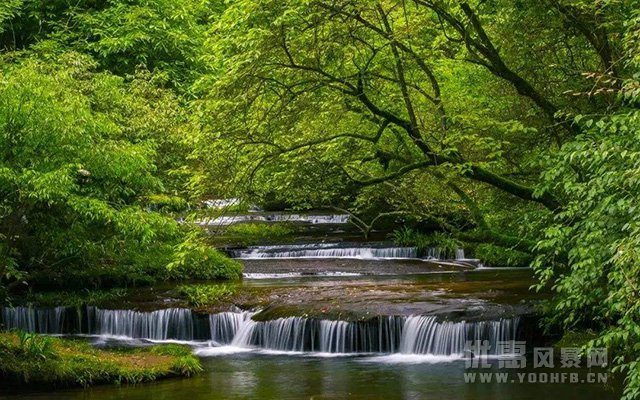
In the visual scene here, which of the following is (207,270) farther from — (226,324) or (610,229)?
(610,229)

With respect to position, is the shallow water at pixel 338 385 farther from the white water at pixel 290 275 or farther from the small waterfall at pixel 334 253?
the small waterfall at pixel 334 253

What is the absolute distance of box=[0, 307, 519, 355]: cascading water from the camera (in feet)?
50.3

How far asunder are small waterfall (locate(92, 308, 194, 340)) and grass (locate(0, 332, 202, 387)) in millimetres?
2713

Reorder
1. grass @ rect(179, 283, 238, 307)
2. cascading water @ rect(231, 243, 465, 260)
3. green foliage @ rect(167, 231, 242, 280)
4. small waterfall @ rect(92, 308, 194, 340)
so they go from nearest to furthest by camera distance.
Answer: small waterfall @ rect(92, 308, 194, 340) < grass @ rect(179, 283, 238, 307) < green foliage @ rect(167, 231, 242, 280) < cascading water @ rect(231, 243, 465, 260)

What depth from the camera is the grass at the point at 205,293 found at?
18078 mm

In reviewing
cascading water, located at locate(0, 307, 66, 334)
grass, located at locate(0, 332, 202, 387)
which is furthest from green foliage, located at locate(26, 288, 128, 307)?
grass, located at locate(0, 332, 202, 387)

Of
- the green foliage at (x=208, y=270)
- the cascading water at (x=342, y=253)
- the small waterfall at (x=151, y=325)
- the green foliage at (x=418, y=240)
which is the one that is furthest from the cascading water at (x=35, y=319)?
the green foliage at (x=418, y=240)

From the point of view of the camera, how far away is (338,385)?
13195 mm

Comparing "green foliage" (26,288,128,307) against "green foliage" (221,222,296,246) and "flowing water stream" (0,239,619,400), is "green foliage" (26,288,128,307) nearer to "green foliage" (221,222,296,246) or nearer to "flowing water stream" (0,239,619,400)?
"flowing water stream" (0,239,619,400)

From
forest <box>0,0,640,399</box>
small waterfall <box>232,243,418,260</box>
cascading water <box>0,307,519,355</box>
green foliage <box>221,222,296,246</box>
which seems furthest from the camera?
green foliage <box>221,222,296,246</box>

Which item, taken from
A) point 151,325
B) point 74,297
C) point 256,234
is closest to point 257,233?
point 256,234

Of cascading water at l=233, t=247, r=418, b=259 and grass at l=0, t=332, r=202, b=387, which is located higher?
cascading water at l=233, t=247, r=418, b=259

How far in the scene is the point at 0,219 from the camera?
1413 centimetres

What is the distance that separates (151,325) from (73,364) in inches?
172
